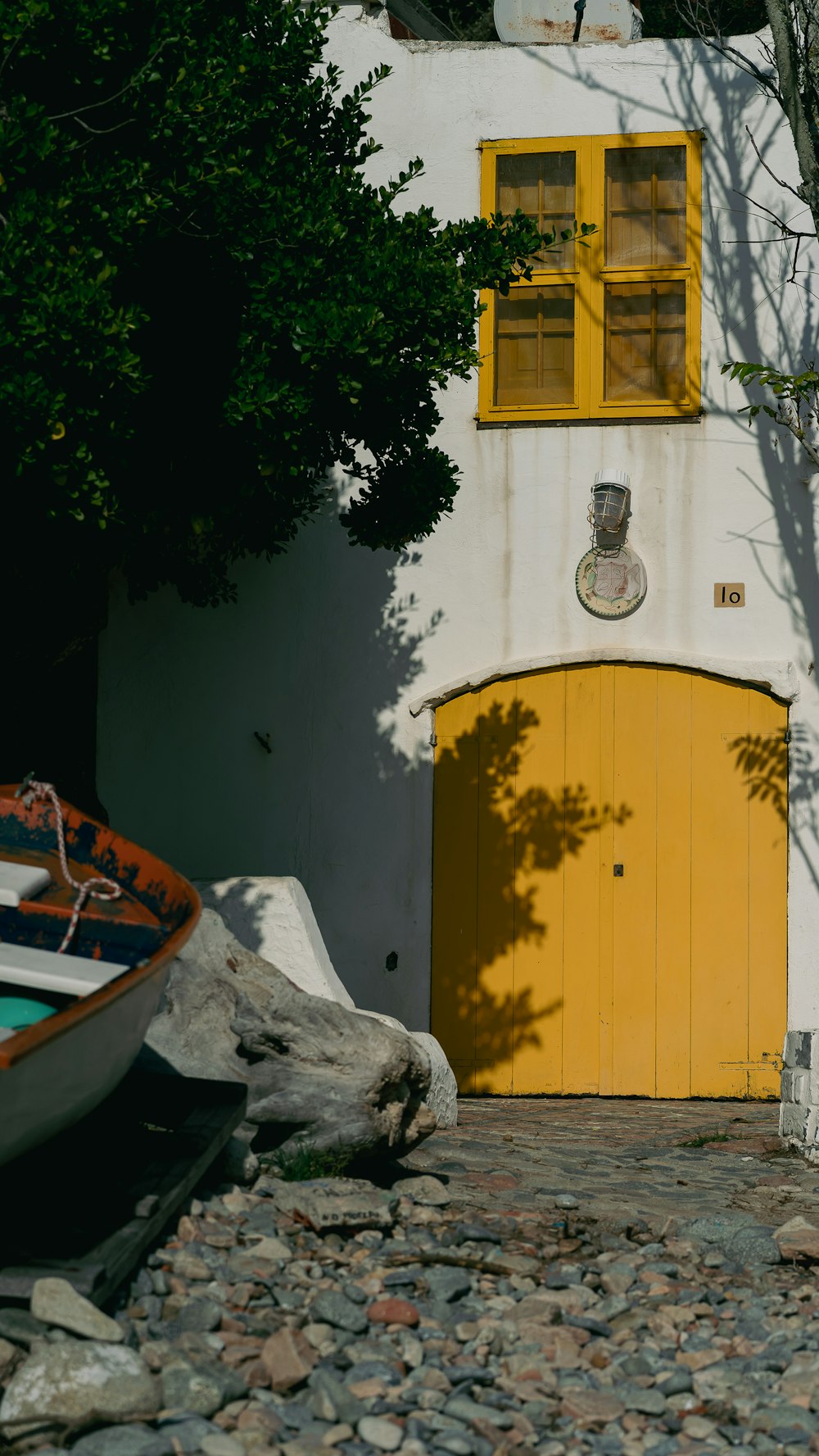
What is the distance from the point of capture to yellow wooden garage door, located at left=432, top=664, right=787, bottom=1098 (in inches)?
339

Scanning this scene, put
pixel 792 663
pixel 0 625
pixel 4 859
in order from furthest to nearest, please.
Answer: pixel 792 663
pixel 0 625
pixel 4 859

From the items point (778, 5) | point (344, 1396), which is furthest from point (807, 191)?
point (344, 1396)

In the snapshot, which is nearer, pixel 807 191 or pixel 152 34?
pixel 152 34

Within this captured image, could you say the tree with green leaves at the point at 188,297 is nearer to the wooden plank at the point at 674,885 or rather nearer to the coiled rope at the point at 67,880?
the coiled rope at the point at 67,880

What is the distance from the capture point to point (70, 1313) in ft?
12.4

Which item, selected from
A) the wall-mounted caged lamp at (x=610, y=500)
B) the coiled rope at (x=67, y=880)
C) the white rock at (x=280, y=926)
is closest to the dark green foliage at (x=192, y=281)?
the coiled rope at (x=67, y=880)

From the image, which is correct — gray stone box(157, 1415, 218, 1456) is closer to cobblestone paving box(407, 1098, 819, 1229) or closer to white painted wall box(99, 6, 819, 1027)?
cobblestone paving box(407, 1098, 819, 1229)

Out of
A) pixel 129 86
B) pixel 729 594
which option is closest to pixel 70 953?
pixel 129 86

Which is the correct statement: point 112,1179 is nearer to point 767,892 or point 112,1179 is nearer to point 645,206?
point 767,892

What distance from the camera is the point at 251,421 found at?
20.4 ft

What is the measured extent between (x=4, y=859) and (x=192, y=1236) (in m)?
1.50

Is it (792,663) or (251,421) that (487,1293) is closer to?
(251,421)

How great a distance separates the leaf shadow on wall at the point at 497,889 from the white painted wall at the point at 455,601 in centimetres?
14

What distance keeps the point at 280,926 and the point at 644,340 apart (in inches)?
165
